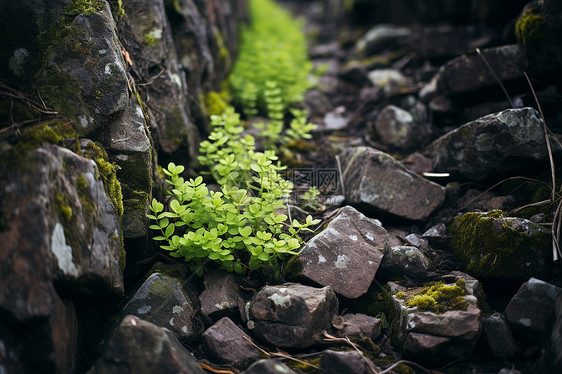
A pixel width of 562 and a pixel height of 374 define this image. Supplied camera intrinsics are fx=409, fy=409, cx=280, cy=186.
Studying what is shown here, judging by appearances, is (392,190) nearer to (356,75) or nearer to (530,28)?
(530,28)

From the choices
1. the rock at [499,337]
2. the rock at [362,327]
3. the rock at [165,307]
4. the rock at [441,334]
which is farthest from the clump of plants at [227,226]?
the rock at [499,337]

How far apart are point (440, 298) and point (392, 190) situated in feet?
4.48

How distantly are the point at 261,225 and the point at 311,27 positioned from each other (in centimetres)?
1190

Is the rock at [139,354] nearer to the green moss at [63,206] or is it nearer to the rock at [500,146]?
the green moss at [63,206]

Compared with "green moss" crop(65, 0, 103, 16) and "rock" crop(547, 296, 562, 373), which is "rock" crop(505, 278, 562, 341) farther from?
"green moss" crop(65, 0, 103, 16)

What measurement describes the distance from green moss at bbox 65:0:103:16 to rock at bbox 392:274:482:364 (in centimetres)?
354

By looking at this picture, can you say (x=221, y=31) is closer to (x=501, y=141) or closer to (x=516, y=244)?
(x=501, y=141)

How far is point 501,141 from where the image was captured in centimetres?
400

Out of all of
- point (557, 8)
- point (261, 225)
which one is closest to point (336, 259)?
point (261, 225)

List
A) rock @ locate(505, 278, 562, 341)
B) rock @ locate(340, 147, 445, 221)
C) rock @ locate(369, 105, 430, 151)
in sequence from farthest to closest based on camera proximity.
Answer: rock @ locate(369, 105, 430, 151), rock @ locate(340, 147, 445, 221), rock @ locate(505, 278, 562, 341)

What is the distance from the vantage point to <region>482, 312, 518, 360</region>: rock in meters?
2.90

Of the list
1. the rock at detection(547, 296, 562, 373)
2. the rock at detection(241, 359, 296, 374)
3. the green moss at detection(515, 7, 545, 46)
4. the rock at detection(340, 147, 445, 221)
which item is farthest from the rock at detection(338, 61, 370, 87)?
the rock at detection(241, 359, 296, 374)

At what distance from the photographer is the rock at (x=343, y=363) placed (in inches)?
109

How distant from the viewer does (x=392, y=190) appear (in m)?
4.20
